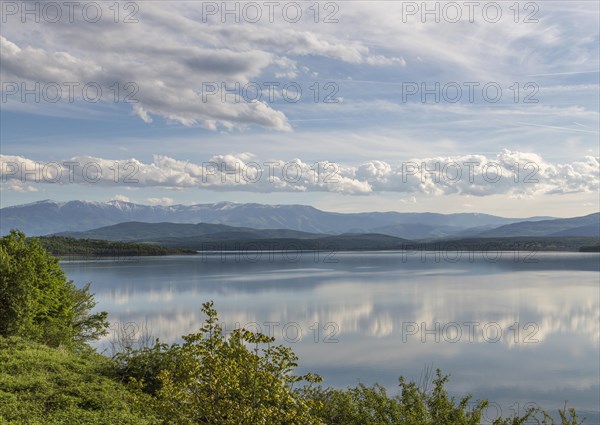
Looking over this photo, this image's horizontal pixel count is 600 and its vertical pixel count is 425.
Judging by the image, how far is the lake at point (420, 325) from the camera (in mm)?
36875

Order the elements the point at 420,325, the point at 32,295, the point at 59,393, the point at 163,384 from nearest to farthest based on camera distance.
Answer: the point at 163,384, the point at 59,393, the point at 32,295, the point at 420,325

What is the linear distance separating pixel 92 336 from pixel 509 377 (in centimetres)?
3236

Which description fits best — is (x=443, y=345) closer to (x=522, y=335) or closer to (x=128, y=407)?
(x=522, y=335)

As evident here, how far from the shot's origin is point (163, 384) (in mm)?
10828

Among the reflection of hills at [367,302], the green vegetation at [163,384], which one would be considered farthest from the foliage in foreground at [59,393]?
the reflection of hills at [367,302]

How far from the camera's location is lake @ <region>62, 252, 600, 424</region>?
121ft

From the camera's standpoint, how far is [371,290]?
325 ft

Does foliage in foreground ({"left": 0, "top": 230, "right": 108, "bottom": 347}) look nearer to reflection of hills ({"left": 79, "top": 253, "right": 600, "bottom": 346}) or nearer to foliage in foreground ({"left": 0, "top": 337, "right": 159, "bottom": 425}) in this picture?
foliage in foreground ({"left": 0, "top": 337, "right": 159, "bottom": 425})

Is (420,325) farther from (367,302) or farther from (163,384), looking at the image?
(163,384)

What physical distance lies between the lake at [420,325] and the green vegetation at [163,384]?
559 inches

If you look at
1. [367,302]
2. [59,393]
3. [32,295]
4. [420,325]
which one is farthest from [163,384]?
[367,302]

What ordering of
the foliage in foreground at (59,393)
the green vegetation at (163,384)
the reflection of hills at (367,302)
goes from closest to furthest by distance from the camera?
1. the green vegetation at (163,384)
2. the foliage in foreground at (59,393)
3. the reflection of hills at (367,302)

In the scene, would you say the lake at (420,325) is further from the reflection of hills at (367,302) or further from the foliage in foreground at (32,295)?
the foliage in foreground at (32,295)

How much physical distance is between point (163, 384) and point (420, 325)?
53646 mm
